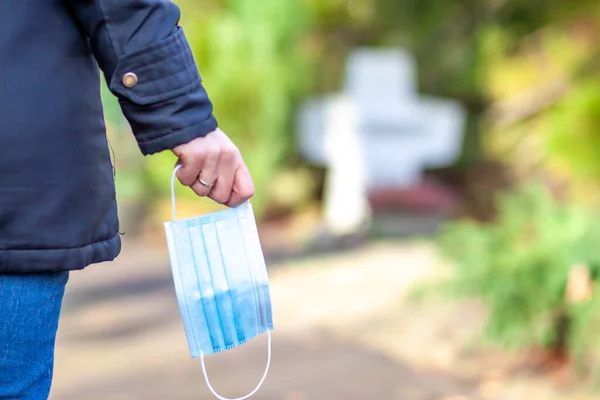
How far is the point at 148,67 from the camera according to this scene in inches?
44.7

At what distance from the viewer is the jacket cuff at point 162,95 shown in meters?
1.13

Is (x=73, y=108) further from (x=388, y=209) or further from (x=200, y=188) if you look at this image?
(x=388, y=209)

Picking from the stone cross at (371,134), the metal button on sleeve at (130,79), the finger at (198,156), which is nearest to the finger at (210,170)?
the finger at (198,156)

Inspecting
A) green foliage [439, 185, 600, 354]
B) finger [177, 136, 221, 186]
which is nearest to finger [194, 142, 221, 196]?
finger [177, 136, 221, 186]

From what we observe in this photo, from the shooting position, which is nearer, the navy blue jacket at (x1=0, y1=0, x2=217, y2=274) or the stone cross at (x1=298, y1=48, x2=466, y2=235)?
the navy blue jacket at (x1=0, y1=0, x2=217, y2=274)

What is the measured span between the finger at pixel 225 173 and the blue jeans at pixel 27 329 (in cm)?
26

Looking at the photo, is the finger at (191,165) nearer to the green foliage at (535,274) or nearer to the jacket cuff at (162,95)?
the jacket cuff at (162,95)

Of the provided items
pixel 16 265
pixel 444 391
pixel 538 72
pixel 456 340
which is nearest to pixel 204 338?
pixel 16 265

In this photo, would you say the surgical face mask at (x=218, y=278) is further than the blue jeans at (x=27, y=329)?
Yes

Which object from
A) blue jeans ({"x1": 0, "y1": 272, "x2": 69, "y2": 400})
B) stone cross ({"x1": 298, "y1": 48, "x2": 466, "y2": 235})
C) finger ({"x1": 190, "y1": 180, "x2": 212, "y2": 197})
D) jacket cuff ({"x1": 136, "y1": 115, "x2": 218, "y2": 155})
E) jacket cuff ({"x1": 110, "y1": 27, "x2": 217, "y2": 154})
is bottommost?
stone cross ({"x1": 298, "y1": 48, "x2": 466, "y2": 235})

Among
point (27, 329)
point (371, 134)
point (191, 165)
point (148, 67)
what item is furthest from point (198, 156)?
point (371, 134)

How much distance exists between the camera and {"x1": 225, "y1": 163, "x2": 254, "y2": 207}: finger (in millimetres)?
1251

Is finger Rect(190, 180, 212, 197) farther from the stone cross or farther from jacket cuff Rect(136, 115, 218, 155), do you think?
the stone cross

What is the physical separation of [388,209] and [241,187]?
661 centimetres
